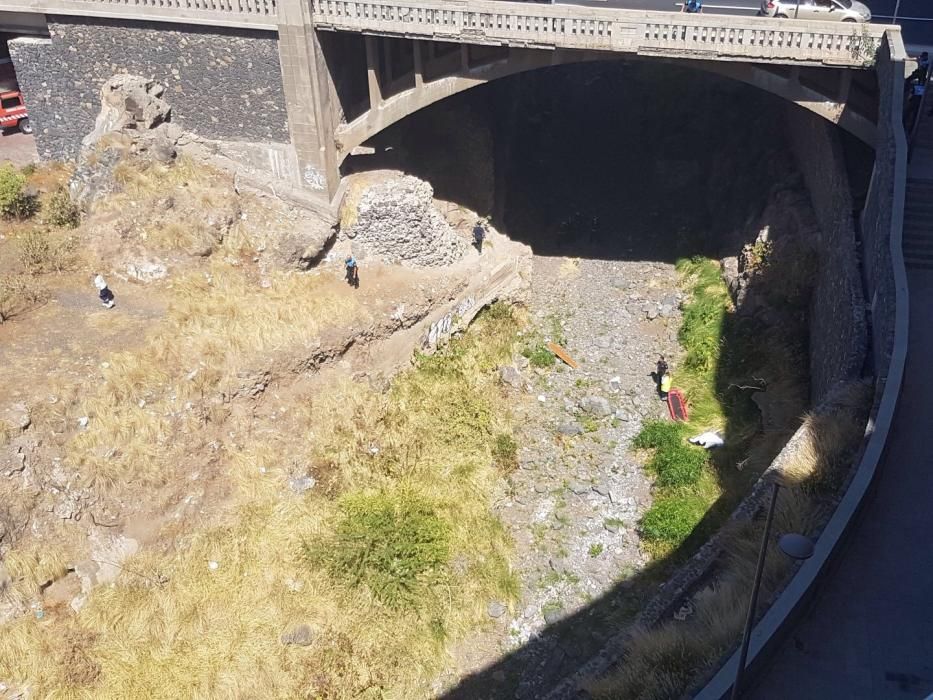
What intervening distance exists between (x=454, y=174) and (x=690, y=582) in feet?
62.0

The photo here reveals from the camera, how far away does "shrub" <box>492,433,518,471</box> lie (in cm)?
2175

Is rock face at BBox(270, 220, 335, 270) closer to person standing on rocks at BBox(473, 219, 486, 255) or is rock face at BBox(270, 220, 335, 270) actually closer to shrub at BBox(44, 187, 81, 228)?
person standing on rocks at BBox(473, 219, 486, 255)

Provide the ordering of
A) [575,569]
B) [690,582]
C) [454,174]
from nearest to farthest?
[690,582] → [575,569] → [454,174]

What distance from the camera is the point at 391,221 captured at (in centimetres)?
2580

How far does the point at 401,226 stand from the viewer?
2583 cm

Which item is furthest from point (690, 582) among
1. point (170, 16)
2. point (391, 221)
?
point (170, 16)

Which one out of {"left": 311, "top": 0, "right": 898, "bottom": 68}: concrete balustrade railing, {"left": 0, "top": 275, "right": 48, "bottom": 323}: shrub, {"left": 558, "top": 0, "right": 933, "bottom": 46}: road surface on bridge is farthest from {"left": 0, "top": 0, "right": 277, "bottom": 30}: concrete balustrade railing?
{"left": 558, "top": 0, "right": 933, "bottom": 46}: road surface on bridge

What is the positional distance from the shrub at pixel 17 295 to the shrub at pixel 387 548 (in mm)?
10542

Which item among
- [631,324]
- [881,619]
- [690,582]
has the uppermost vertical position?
[881,619]

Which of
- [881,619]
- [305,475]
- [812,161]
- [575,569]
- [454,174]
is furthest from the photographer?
[454,174]

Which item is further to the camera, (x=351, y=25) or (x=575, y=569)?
(x=351, y=25)

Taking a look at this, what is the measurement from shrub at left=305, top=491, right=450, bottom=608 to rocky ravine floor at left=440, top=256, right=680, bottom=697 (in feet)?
5.87

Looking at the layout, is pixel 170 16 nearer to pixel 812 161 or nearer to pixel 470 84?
pixel 470 84

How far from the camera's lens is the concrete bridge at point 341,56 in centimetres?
2091
